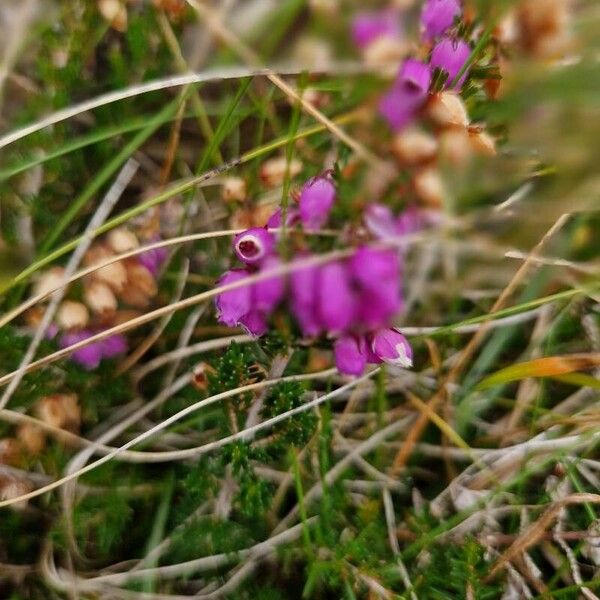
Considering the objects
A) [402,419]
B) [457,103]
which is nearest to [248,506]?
[402,419]

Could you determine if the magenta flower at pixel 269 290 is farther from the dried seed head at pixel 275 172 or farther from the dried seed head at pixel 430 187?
the dried seed head at pixel 275 172

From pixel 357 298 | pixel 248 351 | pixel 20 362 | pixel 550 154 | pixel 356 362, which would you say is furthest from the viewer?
pixel 20 362

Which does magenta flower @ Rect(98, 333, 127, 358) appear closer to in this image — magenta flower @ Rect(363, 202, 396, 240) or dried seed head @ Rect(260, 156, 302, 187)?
dried seed head @ Rect(260, 156, 302, 187)

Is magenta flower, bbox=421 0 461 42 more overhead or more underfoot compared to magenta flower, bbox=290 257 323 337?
more overhead

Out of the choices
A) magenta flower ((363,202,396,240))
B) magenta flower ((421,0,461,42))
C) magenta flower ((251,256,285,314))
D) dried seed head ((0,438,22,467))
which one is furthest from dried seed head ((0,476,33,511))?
magenta flower ((421,0,461,42))

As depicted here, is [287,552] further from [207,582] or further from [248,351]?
[248,351]

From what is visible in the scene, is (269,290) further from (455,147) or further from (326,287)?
(455,147)

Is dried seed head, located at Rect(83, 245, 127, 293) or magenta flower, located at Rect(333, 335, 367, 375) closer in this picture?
magenta flower, located at Rect(333, 335, 367, 375)
